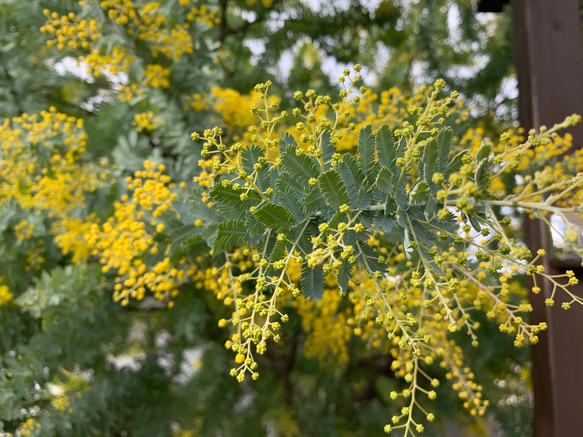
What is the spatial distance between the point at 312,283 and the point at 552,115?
2.90 feet

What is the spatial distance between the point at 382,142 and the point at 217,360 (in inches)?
74.0

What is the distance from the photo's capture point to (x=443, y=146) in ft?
2.11

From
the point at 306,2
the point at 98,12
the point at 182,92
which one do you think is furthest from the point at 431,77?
the point at 98,12

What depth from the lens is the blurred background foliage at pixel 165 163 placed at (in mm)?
1271

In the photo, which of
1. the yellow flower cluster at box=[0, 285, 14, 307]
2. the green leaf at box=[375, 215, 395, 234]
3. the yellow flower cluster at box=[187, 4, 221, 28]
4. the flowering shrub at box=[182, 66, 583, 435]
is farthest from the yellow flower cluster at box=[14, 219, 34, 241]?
the green leaf at box=[375, 215, 395, 234]

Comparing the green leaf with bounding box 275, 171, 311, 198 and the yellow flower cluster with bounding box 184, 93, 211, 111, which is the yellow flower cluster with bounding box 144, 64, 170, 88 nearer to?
the yellow flower cluster with bounding box 184, 93, 211, 111

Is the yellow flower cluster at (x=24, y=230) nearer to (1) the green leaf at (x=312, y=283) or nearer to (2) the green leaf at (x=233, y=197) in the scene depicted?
(2) the green leaf at (x=233, y=197)

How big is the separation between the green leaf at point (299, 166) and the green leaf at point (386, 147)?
0.36 feet

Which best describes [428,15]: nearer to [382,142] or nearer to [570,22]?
[570,22]

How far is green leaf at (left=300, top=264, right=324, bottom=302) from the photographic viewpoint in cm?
72

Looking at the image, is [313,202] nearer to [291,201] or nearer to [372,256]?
[291,201]

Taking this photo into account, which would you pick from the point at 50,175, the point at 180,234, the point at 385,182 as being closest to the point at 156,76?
the point at 50,175

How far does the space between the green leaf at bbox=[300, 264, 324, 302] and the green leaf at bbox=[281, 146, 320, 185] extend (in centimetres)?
16

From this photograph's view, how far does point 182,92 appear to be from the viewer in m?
1.36
